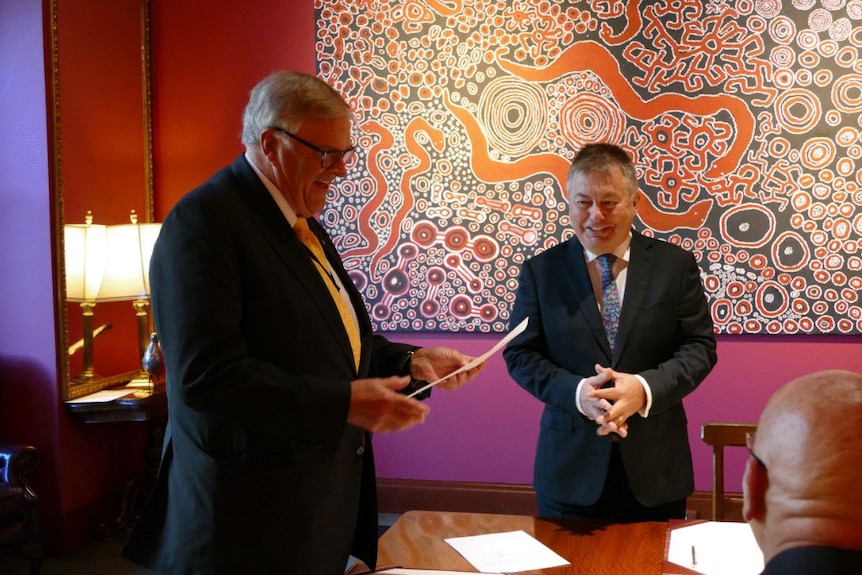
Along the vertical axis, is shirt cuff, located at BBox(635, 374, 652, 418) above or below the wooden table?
above

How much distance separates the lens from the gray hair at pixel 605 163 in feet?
7.71

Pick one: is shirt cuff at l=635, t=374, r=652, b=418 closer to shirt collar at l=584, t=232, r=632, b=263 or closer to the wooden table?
the wooden table

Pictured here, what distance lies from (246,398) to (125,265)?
2869 mm

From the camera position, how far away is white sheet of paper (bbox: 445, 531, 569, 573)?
174cm

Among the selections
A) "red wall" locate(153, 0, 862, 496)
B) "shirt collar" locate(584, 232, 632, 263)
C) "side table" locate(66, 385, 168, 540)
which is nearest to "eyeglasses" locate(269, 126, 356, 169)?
"shirt collar" locate(584, 232, 632, 263)

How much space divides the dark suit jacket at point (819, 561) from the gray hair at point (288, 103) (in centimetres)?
118

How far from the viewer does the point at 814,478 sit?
0.91 metres

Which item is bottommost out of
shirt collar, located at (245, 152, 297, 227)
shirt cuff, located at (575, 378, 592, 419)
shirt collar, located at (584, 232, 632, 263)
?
shirt cuff, located at (575, 378, 592, 419)

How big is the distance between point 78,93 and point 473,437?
2729 millimetres

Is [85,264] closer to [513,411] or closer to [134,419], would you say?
[134,419]

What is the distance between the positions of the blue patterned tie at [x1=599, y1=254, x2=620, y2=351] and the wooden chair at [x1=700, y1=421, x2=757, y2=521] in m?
0.37

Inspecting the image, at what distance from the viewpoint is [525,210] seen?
168 inches

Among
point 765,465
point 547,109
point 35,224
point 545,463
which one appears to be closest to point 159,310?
point 765,465

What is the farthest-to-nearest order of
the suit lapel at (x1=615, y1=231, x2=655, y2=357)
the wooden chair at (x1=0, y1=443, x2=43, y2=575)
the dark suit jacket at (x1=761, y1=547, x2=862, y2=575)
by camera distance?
1. the wooden chair at (x1=0, y1=443, x2=43, y2=575)
2. the suit lapel at (x1=615, y1=231, x2=655, y2=357)
3. the dark suit jacket at (x1=761, y1=547, x2=862, y2=575)
